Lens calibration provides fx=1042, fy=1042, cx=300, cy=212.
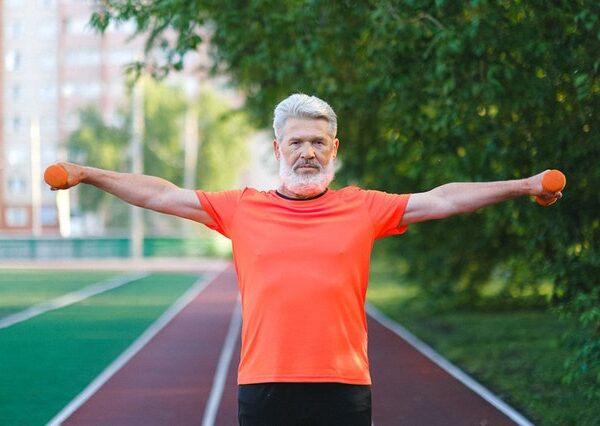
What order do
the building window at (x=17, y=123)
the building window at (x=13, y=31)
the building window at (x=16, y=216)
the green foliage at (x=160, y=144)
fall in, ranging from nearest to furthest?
the green foliage at (x=160, y=144) → the building window at (x=13, y=31) → the building window at (x=17, y=123) → the building window at (x=16, y=216)

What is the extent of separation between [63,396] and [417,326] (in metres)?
8.72

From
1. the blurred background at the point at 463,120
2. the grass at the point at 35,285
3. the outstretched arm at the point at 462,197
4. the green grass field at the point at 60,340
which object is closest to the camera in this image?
the outstretched arm at the point at 462,197

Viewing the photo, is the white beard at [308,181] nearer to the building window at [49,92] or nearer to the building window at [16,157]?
the building window at [16,157]

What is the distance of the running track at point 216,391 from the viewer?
28.6 ft

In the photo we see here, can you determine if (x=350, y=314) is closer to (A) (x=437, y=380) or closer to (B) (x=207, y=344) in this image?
(A) (x=437, y=380)

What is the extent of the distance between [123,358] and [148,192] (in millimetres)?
9937

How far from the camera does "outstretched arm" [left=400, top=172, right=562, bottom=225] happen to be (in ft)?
11.6

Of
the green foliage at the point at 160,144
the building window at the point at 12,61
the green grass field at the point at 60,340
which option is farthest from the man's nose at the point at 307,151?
the building window at the point at 12,61

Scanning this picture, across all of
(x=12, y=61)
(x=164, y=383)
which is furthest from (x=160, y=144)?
(x=164, y=383)

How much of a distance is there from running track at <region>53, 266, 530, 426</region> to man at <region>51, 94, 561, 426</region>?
17.0 ft

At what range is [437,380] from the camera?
1099cm

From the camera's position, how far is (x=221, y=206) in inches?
140

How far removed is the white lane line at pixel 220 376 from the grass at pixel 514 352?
8.70ft

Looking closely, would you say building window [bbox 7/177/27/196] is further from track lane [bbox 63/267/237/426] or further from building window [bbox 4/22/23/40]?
track lane [bbox 63/267/237/426]
